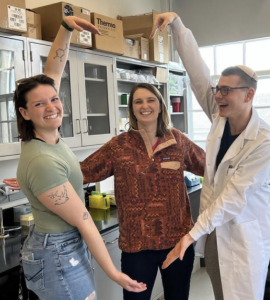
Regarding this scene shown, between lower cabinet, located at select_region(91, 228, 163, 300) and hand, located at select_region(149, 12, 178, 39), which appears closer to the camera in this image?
hand, located at select_region(149, 12, 178, 39)

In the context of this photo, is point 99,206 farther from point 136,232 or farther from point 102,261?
point 102,261

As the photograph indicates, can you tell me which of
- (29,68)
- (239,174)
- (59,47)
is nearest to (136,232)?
(239,174)

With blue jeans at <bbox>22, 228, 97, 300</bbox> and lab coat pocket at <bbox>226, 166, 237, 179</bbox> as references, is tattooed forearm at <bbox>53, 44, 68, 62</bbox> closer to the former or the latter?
blue jeans at <bbox>22, 228, 97, 300</bbox>

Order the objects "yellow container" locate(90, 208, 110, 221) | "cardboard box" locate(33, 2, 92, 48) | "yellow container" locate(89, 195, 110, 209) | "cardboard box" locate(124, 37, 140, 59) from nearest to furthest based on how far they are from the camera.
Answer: "cardboard box" locate(33, 2, 92, 48), "yellow container" locate(90, 208, 110, 221), "yellow container" locate(89, 195, 110, 209), "cardboard box" locate(124, 37, 140, 59)

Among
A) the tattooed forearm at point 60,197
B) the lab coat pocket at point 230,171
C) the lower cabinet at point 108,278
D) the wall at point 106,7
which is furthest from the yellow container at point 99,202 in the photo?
the tattooed forearm at point 60,197

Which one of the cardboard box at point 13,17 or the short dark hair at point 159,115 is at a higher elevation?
the cardboard box at point 13,17

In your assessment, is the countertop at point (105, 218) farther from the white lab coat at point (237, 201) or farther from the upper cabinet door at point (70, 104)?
the white lab coat at point (237, 201)

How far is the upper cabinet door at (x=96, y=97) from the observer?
2572mm

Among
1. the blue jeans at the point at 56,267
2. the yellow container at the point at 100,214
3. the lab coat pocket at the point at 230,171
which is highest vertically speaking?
the lab coat pocket at the point at 230,171

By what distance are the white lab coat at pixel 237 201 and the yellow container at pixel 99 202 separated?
1.06 m

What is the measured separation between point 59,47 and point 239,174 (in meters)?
1.01

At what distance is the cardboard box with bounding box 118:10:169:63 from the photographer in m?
3.18

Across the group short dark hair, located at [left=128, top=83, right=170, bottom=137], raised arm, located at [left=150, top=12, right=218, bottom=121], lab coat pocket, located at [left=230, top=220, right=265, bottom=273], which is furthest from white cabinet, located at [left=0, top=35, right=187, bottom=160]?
lab coat pocket, located at [left=230, top=220, right=265, bottom=273]

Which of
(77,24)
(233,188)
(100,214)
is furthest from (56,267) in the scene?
(100,214)
